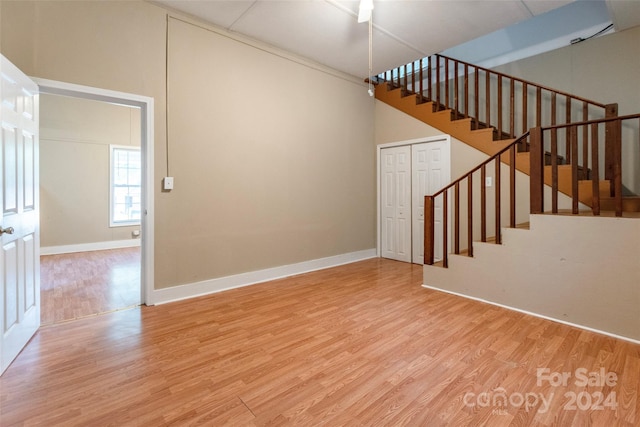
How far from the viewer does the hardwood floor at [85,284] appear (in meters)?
3.01

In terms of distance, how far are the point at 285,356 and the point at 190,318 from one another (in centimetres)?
118

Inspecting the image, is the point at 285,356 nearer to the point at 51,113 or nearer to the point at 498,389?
the point at 498,389

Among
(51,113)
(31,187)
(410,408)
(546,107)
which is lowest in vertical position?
(410,408)

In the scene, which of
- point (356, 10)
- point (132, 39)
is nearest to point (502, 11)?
point (356, 10)

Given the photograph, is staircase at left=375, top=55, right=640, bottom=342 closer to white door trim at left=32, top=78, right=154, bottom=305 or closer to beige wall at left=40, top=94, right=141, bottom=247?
white door trim at left=32, top=78, right=154, bottom=305

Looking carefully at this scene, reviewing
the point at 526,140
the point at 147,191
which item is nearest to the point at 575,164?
the point at 526,140

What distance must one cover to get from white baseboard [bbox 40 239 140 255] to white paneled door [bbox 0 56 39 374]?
14.4 ft

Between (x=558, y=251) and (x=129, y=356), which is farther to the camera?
Answer: (x=558, y=251)

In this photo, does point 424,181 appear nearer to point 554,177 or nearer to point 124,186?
point 554,177

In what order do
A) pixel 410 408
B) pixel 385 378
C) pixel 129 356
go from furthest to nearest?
pixel 129 356
pixel 385 378
pixel 410 408

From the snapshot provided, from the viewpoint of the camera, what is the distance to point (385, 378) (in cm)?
187

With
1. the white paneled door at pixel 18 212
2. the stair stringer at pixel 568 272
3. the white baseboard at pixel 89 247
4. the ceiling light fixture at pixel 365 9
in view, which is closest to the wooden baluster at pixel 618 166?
the stair stringer at pixel 568 272

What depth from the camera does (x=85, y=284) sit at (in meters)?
3.87

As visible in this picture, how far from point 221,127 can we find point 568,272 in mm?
3893
